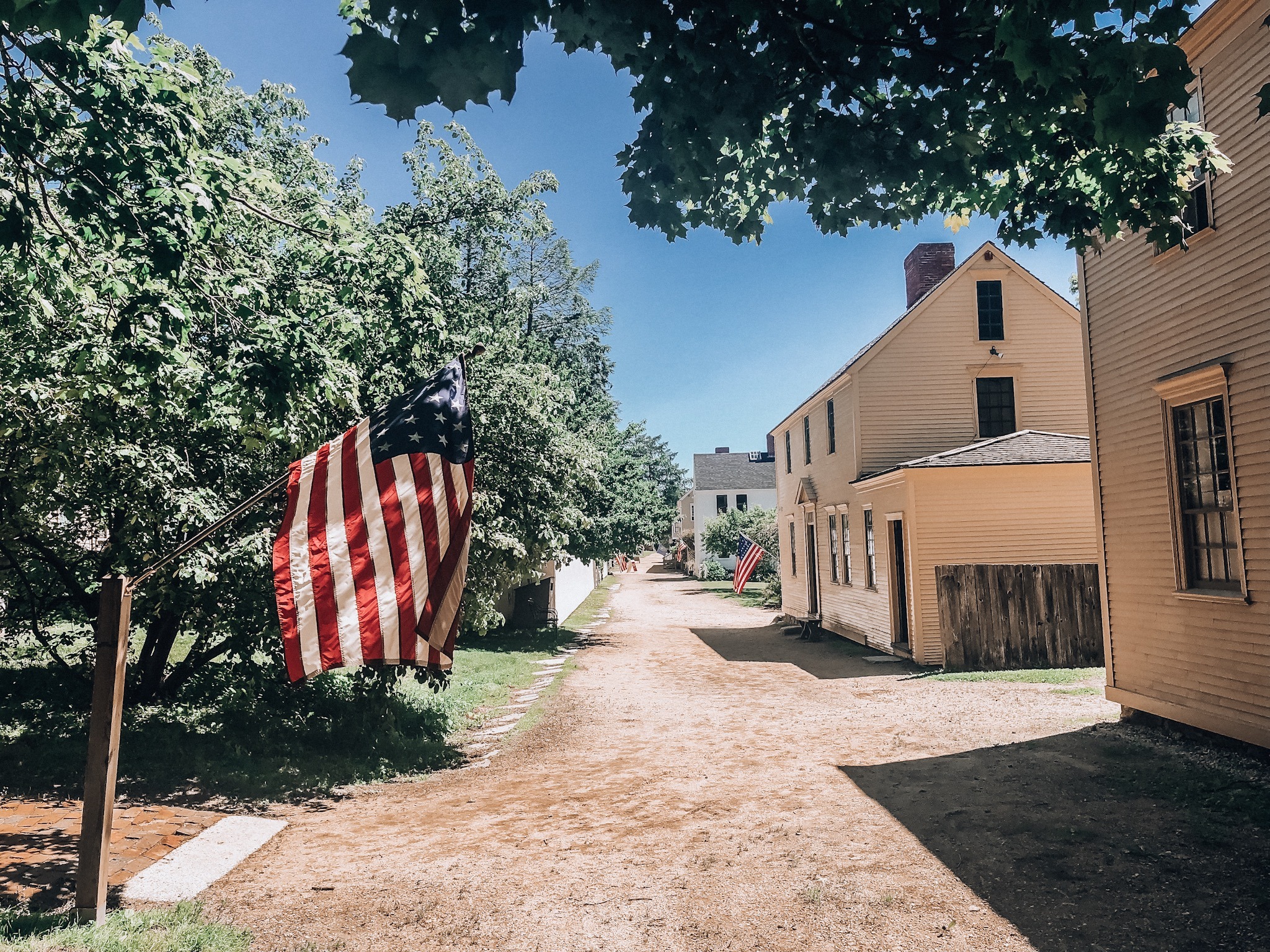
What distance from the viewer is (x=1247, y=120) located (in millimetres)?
8383

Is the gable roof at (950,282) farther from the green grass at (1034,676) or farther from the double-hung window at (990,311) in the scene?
the green grass at (1034,676)

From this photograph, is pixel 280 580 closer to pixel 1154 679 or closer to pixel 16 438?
pixel 16 438

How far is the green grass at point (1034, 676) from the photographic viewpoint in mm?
13930

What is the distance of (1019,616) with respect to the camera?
15.2 metres

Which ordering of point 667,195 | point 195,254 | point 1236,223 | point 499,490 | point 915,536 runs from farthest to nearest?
→ point 915,536 → point 499,490 → point 1236,223 → point 195,254 → point 667,195

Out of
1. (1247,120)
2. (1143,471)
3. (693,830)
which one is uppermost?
(1247,120)

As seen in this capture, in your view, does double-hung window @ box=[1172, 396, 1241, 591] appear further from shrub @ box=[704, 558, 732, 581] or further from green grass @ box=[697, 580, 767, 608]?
shrub @ box=[704, 558, 732, 581]

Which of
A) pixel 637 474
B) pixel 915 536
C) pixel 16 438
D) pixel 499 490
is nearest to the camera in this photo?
pixel 16 438

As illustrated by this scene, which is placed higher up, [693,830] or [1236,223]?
[1236,223]

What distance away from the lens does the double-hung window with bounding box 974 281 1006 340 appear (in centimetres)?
1969

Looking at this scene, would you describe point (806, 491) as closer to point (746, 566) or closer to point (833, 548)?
point (833, 548)

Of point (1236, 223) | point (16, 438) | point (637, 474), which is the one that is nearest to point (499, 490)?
point (16, 438)

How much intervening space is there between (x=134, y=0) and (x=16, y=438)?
20.2ft

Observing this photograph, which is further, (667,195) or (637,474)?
(637,474)
